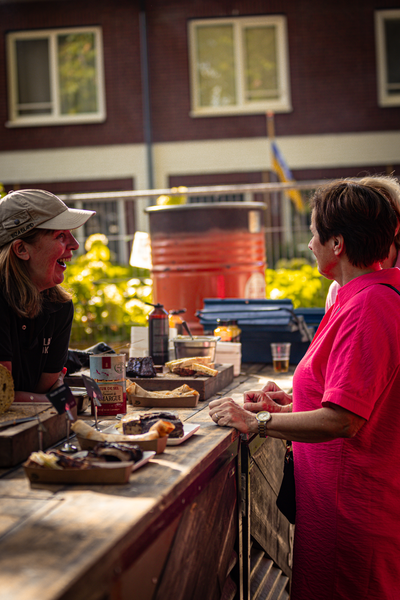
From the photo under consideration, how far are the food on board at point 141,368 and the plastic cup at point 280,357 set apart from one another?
101cm

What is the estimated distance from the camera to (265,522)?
2.60 m

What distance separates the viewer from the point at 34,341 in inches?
103

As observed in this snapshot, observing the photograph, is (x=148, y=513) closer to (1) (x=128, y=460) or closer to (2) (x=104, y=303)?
(1) (x=128, y=460)

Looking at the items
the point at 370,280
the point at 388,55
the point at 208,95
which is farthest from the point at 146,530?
the point at 388,55

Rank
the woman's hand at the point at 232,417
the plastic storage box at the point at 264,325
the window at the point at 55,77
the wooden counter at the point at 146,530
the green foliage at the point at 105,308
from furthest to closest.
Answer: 1. the window at the point at 55,77
2. the green foliage at the point at 105,308
3. the plastic storage box at the point at 264,325
4. the woman's hand at the point at 232,417
5. the wooden counter at the point at 146,530

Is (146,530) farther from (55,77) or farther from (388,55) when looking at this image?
(388,55)

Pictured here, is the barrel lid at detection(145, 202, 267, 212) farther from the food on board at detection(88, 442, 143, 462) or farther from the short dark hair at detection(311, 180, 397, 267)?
the food on board at detection(88, 442, 143, 462)

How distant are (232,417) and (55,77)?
1315 centimetres

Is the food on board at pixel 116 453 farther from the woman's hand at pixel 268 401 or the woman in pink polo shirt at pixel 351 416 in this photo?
the woman's hand at pixel 268 401

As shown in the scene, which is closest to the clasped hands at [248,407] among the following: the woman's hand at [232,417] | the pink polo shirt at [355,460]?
the woman's hand at [232,417]

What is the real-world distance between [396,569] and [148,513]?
98 centimetres

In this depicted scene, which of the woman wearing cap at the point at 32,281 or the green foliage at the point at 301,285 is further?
the green foliage at the point at 301,285

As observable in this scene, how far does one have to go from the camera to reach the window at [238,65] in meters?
13.2

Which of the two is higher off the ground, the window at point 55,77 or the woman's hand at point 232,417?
the window at point 55,77
